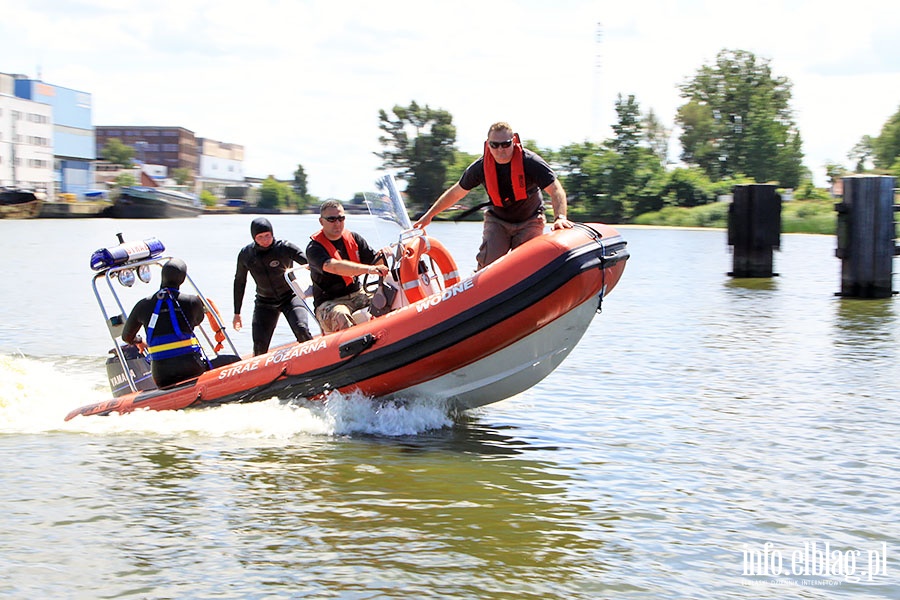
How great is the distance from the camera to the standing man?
23.6 feet

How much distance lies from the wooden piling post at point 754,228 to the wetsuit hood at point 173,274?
12963 mm

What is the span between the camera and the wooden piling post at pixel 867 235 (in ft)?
48.6

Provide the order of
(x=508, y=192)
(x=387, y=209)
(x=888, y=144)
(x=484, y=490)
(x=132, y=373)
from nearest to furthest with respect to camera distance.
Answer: (x=484, y=490) < (x=508, y=192) < (x=387, y=209) < (x=132, y=373) < (x=888, y=144)

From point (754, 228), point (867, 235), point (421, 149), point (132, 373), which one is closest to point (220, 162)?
point (421, 149)

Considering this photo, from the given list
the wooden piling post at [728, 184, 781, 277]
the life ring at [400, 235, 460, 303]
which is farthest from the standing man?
the wooden piling post at [728, 184, 781, 277]

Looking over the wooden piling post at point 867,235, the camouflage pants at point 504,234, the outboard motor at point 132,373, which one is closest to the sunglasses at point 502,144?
the camouflage pants at point 504,234

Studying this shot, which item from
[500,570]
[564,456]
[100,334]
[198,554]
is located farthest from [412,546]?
[100,334]

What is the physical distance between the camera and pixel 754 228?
18.7 metres

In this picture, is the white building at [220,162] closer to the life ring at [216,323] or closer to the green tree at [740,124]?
the green tree at [740,124]

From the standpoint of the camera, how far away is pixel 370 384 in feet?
23.0

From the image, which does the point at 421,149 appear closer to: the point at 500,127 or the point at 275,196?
the point at 275,196

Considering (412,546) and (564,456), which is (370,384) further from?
(412,546)

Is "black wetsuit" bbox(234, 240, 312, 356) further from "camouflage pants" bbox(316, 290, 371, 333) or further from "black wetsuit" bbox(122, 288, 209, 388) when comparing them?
"black wetsuit" bbox(122, 288, 209, 388)

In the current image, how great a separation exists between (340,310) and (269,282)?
764mm
